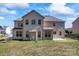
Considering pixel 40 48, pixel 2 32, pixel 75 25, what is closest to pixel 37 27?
pixel 2 32

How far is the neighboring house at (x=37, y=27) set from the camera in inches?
429

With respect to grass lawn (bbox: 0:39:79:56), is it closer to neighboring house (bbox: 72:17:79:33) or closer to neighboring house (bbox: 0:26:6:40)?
neighboring house (bbox: 0:26:6:40)

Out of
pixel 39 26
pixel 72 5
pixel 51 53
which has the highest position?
pixel 72 5

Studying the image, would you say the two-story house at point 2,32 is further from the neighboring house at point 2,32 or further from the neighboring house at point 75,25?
the neighboring house at point 75,25

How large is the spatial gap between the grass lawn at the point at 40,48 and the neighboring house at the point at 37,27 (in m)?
0.49

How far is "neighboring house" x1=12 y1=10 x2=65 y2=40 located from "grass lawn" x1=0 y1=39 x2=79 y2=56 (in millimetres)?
488

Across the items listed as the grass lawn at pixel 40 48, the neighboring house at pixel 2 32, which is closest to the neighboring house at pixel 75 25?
the grass lawn at pixel 40 48

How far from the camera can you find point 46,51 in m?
10.0

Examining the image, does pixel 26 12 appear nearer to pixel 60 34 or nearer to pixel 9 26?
pixel 9 26

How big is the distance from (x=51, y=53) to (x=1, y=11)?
234 cm

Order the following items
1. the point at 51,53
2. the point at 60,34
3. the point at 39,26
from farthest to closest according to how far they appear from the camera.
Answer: the point at 39,26, the point at 60,34, the point at 51,53

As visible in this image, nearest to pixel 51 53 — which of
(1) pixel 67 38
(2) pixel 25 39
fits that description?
(1) pixel 67 38

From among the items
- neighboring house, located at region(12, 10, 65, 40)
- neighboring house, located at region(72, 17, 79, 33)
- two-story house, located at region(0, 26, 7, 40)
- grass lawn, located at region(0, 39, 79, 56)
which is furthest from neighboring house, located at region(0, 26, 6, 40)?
neighboring house, located at region(72, 17, 79, 33)

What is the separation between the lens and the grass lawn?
32.4 feet
